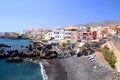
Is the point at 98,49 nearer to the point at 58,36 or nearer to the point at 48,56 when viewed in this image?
the point at 48,56

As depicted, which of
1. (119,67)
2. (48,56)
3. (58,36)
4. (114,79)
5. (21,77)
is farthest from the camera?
(58,36)

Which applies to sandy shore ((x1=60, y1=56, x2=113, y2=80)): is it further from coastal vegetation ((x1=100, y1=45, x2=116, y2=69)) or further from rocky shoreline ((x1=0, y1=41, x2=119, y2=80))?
coastal vegetation ((x1=100, y1=45, x2=116, y2=69))

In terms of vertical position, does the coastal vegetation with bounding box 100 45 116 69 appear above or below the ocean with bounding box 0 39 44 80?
above

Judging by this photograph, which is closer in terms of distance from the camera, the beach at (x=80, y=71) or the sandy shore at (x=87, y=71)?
the sandy shore at (x=87, y=71)

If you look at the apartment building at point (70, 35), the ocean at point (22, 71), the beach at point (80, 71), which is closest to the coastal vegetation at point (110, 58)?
the beach at point (80, 71)

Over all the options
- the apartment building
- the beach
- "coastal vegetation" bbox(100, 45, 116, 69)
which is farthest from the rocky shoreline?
the apartment building

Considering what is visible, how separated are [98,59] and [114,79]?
60.3 feet

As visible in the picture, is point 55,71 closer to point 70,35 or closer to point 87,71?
point 87,71

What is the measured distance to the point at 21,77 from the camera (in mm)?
51500

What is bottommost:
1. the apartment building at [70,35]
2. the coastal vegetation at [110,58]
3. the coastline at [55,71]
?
the coastline at [55,71]

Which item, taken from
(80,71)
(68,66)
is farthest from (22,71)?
(80,71)

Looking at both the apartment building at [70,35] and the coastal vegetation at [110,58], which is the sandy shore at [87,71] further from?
the apartment building at [70,35]

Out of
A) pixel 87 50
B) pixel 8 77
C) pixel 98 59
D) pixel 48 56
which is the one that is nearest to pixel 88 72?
pixel 98 59

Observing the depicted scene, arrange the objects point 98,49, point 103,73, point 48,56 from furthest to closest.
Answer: point 48,56
point 98,49
point 103,73
